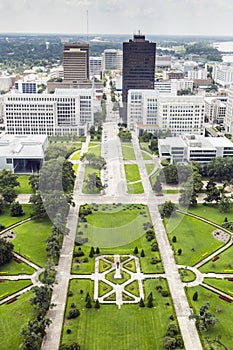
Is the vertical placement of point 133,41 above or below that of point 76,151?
above

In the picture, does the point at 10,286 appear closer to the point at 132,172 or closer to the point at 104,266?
the point at 104,266

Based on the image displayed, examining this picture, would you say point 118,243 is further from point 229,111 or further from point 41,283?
point 229,111

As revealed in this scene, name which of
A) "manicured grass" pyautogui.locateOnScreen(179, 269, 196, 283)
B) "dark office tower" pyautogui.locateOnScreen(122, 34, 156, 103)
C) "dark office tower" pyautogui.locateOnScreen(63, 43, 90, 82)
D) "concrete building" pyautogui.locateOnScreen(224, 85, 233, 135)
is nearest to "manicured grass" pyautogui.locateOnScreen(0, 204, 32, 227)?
"manicured grass" pyautogui.locateOnScreen(179, 269, 196, 283)

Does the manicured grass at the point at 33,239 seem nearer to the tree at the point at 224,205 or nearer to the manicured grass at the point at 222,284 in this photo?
the manicured grass at the point at 222,284

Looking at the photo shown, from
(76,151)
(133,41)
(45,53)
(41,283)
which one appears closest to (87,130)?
(76,151)

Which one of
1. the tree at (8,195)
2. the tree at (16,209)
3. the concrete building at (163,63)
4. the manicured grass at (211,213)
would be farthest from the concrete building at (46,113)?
the concrete building at (163,63)

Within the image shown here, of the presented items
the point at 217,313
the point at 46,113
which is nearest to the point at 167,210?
the point at 217,313
